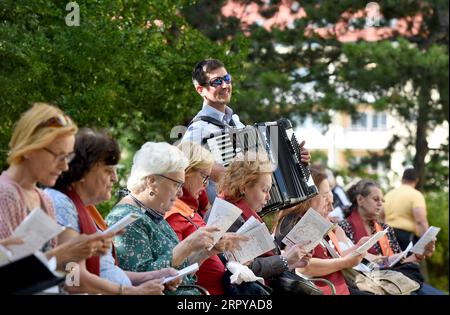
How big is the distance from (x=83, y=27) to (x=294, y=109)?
10317mm

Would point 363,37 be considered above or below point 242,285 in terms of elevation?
above

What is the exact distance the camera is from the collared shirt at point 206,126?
29.4ft

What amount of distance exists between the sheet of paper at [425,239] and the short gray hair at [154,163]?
415 centimetres

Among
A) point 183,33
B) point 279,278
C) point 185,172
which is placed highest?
point 183,33

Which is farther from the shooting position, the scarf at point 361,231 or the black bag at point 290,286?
the scarf at point 361,231

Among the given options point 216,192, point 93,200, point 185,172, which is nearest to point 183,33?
point 216,192

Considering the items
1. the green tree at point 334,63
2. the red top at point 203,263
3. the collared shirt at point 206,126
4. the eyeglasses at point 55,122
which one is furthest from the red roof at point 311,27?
the eyeglasses at point 55,122

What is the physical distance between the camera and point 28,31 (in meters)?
10.6

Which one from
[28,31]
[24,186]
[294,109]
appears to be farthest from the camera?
[294,109]

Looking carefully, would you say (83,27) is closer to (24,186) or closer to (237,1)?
(24,186)

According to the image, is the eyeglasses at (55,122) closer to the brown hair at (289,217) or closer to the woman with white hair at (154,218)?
the woman with white hair at (154,218)

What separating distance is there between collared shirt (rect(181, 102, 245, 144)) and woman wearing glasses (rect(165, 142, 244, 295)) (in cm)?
95

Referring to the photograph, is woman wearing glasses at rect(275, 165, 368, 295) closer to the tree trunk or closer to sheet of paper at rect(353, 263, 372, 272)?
sheet of paper at rect(353, 263, 372, 272)

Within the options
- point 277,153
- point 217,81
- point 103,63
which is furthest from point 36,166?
point 103,63
